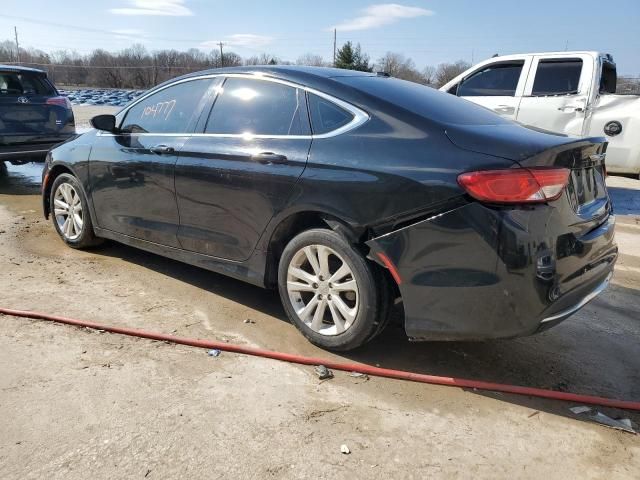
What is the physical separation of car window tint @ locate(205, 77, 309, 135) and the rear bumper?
3.48ft

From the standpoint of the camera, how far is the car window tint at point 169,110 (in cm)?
416

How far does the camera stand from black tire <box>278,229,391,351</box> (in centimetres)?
307

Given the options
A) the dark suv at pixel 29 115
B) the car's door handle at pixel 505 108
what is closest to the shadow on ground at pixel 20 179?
the dark suv at pixel 29 115

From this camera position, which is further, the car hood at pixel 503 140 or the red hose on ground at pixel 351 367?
the red hose on ground at pixel 351 367

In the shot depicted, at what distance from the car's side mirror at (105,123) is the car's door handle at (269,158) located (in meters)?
1.85

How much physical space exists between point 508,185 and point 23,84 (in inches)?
336

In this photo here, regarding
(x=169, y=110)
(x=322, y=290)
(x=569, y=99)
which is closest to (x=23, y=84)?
(x=169, y=110)

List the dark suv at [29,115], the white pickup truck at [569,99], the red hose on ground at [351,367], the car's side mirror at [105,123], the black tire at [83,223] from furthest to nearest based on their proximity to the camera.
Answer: the dark suv at [29,115]
the white pickup truck at [569,99]
the black tire at [83,223]
the car's side mirror at [105,123]
the red hose on ground at [351,367]

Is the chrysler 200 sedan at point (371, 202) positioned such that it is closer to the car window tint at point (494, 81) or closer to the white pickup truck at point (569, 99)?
the white pickup truck at point (569, 99)

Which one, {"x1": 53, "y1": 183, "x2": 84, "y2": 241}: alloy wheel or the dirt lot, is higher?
{"x1": 53, "y1": 183, "x2": 84, "y2": 241}: alloy wheel

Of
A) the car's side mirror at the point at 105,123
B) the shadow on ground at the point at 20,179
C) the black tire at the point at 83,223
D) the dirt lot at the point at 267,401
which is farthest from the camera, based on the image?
the shadow on ground at the point at 20,179

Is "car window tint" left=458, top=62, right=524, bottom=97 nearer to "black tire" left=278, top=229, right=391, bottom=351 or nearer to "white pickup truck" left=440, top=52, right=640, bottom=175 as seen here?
"white pickup truck" left=440, top=52, right=640, bottom=175

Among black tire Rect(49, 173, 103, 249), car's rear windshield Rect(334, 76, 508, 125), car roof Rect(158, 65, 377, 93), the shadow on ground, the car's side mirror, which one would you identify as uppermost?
car roof Rect(158, 65, 377, 93)

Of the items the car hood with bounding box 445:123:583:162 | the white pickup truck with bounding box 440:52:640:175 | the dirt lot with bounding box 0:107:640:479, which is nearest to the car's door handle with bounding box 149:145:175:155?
the dirt lot with bounding box 0:107:640:479
